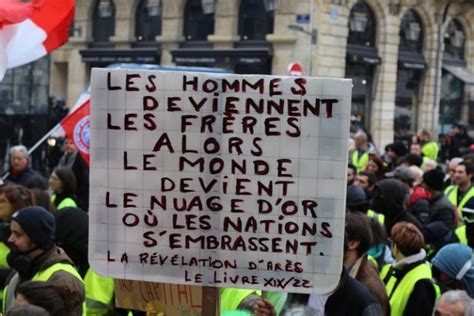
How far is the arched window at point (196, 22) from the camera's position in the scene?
26.3 m

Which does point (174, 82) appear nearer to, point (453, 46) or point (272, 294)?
point (272, 294)

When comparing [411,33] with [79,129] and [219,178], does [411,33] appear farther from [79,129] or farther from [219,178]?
[219,178]

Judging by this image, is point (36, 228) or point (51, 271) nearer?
point (51, 271)

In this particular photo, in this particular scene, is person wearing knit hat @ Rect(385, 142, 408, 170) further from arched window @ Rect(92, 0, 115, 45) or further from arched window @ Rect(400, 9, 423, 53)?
arched window @ Rect(92, 0, 115, 45)

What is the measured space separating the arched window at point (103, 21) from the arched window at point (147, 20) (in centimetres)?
106

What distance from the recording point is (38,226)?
4.79 meters

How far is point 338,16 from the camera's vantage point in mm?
24672

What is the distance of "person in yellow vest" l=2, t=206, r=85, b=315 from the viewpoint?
4.71 m

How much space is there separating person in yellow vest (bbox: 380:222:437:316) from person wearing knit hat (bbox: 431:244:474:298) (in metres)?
0.15

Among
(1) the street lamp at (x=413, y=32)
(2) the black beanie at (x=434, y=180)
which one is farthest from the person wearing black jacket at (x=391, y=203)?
(1) the street lamp at (x=413, y=32)

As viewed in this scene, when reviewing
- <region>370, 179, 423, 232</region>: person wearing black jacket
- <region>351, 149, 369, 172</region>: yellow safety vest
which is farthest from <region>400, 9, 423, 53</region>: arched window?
Result: <region>370, 179, 423, 232</region>: person wearing black jacket

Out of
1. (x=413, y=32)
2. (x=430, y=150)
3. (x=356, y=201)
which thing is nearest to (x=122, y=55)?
(x=413, y=32)

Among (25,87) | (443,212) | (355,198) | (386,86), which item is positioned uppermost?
(386,86)

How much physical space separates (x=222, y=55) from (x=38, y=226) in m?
20.8
